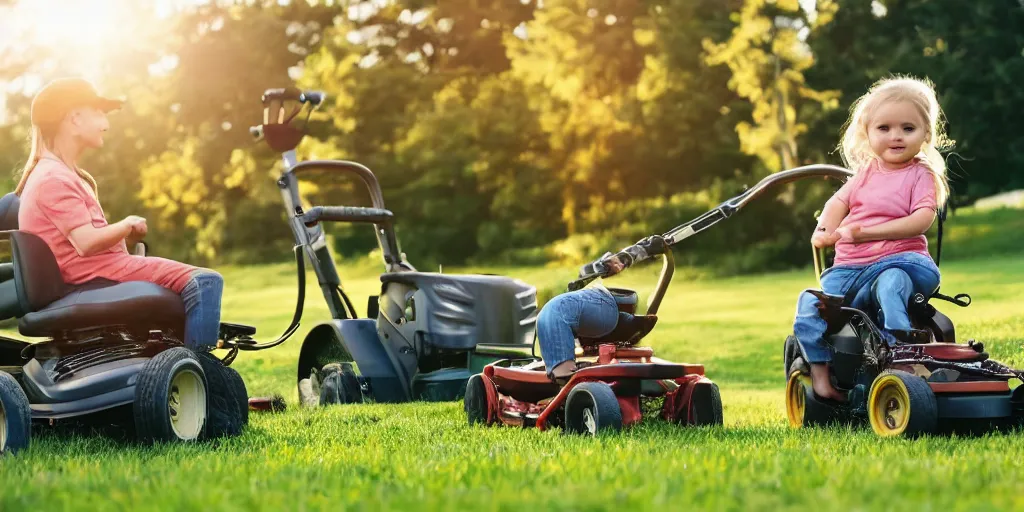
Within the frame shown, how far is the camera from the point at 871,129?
5.20 meters

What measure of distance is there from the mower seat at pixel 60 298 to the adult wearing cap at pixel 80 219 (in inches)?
2.7

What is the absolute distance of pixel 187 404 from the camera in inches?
198

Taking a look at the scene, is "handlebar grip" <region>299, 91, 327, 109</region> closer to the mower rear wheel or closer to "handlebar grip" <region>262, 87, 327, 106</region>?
"handlebar grip" <region>262, 87, 327, 106</region>

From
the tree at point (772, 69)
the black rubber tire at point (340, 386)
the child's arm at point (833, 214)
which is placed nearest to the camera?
the child's arm at point (833, 214)

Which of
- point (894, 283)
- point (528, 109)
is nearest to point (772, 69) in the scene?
point (528, 109)

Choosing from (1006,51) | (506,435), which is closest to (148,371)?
(506,435)

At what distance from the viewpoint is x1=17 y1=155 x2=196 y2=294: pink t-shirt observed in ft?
16.2

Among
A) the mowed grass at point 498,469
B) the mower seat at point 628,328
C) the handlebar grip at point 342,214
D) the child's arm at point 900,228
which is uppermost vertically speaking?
the handlebar grip at point 342,214

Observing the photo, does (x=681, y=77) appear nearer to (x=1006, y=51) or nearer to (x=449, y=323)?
(x=1006, y=51)

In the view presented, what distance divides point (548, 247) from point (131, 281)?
57.6 feet

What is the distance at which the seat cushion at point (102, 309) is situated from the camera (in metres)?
4.85

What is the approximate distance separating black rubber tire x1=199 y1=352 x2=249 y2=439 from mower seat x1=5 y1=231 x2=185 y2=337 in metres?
0.35

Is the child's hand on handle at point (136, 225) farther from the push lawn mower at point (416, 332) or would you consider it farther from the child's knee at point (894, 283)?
the child's knee at point (894, 283)

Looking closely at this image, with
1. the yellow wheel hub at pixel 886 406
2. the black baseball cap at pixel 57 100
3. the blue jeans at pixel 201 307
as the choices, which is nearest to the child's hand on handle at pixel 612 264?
→ the yellow wheel hub at pixel 886 406
